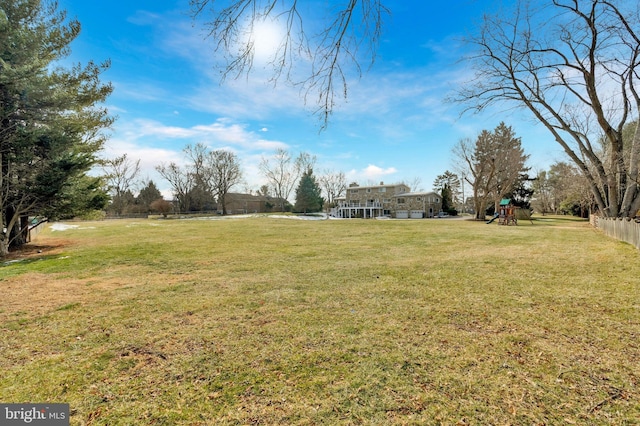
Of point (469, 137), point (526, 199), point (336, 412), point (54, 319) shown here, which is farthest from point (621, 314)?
point (526, 199)

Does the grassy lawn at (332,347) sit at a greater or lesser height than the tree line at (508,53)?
lesser

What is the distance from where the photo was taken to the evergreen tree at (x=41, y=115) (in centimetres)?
783

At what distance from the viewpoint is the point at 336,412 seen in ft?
6.08

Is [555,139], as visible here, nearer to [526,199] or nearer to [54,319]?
[54,319]

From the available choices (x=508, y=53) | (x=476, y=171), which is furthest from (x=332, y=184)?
(x=508, y=53)

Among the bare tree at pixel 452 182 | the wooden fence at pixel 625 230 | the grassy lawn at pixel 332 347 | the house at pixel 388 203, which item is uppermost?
the bare tree at pixel 452 182

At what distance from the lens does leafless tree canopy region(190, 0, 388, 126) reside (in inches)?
102

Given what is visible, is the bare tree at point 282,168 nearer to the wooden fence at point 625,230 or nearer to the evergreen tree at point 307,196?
the evergreen tree at point 307,196

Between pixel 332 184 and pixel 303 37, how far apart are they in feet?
186

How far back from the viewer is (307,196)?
4659 centimetres

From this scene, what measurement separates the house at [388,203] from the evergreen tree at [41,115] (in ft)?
125

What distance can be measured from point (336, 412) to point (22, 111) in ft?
39.3

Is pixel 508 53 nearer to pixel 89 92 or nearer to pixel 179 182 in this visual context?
pixel 89 92

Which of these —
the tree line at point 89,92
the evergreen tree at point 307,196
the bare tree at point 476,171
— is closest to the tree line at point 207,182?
the evergreen tree at point 307,196
